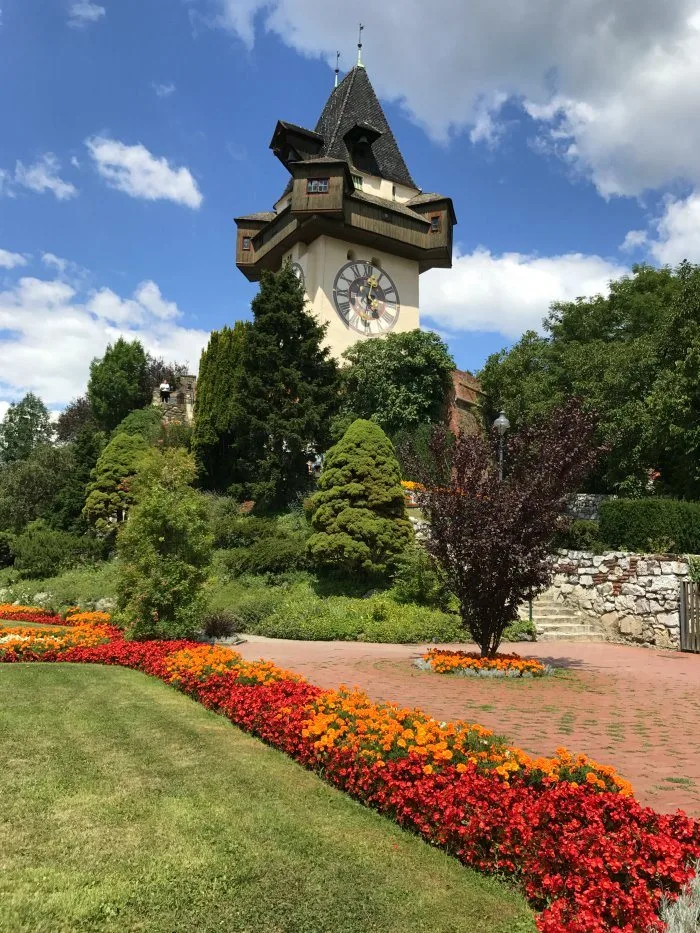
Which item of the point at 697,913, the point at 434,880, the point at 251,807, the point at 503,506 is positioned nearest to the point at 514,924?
the point at 434,880

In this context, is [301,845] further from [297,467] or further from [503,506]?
[297,467]

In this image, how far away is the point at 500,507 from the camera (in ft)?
30.6

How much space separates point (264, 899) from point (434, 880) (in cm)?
87

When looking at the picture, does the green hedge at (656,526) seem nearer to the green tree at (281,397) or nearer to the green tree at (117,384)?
the green tree at (281,397)

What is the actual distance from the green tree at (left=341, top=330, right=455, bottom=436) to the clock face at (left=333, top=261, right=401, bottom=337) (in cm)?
425

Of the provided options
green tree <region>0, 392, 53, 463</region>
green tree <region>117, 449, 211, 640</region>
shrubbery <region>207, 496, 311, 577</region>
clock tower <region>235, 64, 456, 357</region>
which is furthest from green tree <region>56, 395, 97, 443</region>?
green tree <region>117, 449, 211, 640</region>

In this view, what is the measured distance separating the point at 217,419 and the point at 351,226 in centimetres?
1119

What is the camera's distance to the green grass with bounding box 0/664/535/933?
9.73 ft

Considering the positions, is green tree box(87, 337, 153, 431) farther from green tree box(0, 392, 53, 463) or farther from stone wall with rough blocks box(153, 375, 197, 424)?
green tree box(0, 392, 53, 463)

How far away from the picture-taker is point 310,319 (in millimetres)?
24812

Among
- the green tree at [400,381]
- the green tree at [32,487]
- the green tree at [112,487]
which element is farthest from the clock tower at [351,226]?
the green tree at [32,487]

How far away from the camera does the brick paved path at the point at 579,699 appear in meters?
5.25

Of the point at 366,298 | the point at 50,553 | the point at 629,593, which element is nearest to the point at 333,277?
the point at 366,298

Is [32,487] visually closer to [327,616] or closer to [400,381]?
[400,381]
